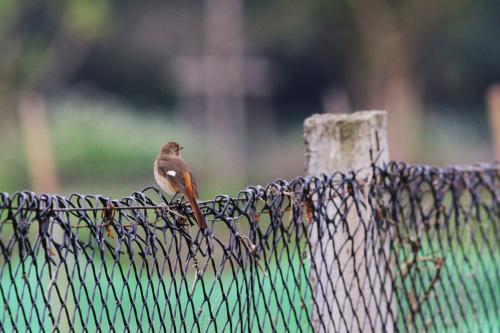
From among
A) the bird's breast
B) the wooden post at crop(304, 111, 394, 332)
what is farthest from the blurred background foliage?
the wooden post at crop(304, 111, 394, 332)

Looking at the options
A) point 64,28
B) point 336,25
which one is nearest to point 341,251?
point 64,28

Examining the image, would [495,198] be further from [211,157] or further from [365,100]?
[365,100]

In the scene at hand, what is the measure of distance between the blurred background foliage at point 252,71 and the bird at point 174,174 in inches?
760

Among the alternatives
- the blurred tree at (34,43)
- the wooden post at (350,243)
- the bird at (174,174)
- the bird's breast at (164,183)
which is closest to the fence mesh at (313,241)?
the wooden post at (350,243)

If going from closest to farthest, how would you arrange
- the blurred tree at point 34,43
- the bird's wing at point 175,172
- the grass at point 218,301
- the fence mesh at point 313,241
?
the grass at point 218,301, the fence mesh at point 313,241, the bird's wing at point 175,172, the blurred tree at point 34,43

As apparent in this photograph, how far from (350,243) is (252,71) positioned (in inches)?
1708

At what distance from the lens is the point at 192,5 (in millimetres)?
54812

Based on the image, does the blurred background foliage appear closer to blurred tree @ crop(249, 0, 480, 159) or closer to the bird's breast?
blurred tree @ crop(249, 0, 480, 159)

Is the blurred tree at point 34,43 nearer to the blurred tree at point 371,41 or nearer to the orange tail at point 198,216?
the blurred tree at point 371,41

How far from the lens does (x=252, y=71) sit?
47.9m

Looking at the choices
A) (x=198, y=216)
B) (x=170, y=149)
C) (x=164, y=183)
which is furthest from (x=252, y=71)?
(x=198, y=216)

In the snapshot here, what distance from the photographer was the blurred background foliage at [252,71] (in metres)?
32.8

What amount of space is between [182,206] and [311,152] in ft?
3.09

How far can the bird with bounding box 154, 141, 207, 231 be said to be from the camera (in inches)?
197
